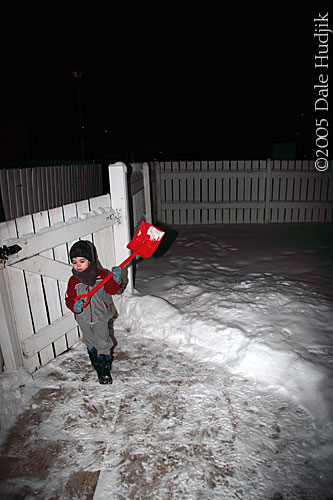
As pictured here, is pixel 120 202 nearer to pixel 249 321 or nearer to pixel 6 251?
pixel 6 251

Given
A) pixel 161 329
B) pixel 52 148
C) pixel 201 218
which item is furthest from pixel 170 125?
pixel 161 329

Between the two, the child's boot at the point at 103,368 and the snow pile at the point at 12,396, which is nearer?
the snow pile at the point at 12,396

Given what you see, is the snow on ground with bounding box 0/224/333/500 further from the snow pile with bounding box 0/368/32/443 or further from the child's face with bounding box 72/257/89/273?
the child's face with bounding box 72/257/89/273

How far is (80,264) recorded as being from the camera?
276 centimetres

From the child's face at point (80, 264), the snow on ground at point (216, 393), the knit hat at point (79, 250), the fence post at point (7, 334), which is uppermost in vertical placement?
the knit hat at point (79, 250)

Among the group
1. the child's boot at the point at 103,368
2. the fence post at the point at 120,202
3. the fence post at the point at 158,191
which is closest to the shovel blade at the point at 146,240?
the fence post at the point at 120,202

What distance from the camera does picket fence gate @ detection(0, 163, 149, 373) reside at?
2752 mm

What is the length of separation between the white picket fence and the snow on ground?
160 inches

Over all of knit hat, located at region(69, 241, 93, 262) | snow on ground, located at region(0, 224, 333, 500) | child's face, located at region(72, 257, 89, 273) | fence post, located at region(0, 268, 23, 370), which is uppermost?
knit hat, located at region(69, 241, 93, 262)

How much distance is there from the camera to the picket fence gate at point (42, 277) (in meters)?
2.75

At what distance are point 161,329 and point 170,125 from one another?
29.7m

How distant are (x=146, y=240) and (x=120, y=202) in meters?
0.81


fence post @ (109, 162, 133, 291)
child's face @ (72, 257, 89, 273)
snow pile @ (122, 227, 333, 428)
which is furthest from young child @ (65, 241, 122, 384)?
fence post @ (109, 162, 133, 291)

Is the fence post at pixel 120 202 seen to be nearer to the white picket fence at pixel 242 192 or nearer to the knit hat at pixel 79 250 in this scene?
the knit hat at pixel 79 250
